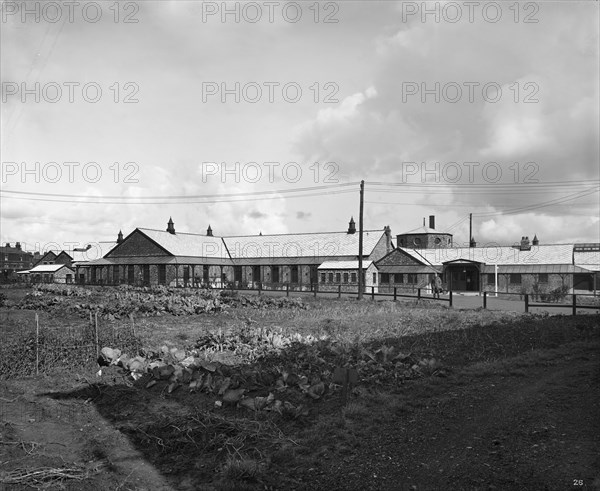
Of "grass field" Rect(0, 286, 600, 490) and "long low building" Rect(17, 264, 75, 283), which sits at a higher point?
"long low building" Rect(17, 264, 75, 283)

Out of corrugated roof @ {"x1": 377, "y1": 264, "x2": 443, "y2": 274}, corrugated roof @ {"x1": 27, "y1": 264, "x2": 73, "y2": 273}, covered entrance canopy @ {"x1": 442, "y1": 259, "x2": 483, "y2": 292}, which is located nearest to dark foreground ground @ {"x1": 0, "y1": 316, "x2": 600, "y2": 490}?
corrugated roof @ {"x1": 377, "y1": 264, "x2": 443, "y2": 274}

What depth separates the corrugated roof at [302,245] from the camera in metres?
49.0

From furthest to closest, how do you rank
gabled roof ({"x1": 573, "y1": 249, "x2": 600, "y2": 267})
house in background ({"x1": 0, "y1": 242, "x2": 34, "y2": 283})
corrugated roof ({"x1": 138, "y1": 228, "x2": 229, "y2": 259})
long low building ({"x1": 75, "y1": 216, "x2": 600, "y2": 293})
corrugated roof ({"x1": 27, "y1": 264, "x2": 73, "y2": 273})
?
house in background ({"x1": 0, "y1": 242, "x2": 34, "y2": 283})
corrugated roof ({"x1": 27, "y1": 264, "x2": 73, "y2": 273})
corrugated roof ({"x1": 138, "y1": 228, "x2": 229, "y2": 259})
long low building ({"x1": 75, "y1": 216, "x2": 600, "y2": 293})
gabled roof ({"x1": 573, "y1": 249, "x2": 600, "y2": 267})

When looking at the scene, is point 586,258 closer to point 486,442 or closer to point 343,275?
point 343,275

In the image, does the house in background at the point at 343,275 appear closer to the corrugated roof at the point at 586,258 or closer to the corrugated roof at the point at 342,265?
the corrugated roof at the point at 342,265

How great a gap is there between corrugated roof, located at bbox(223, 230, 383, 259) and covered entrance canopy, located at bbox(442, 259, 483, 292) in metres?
7.62

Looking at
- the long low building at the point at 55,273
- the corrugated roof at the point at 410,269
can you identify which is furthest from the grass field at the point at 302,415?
the long low building at the point at 55,273

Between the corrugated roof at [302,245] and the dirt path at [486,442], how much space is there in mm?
39094

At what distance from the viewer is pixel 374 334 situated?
14.0m

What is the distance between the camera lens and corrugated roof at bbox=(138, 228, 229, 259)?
165ft

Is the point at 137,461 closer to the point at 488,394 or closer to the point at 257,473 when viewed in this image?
the point at 257,473

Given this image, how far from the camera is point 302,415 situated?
277 inches

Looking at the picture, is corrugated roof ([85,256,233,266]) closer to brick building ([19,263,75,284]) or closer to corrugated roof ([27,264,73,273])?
brick building ([19,263,75,284])

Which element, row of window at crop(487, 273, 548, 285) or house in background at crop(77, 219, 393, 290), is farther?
house in background at crop(77, 219, 393, 290)
